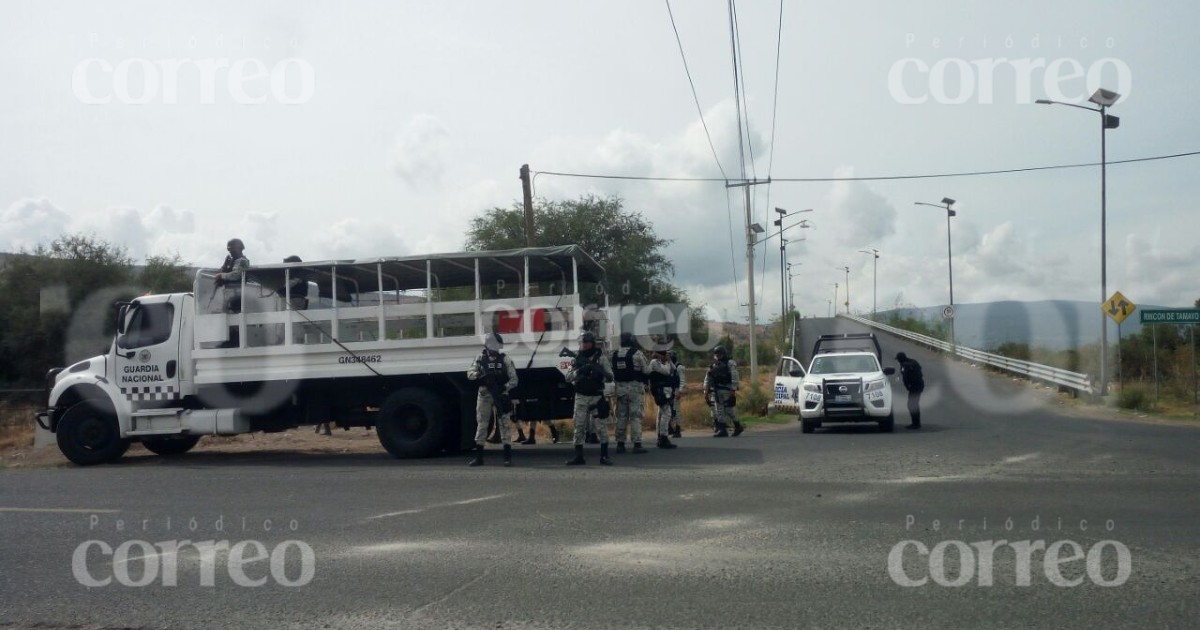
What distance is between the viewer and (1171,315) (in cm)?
2567

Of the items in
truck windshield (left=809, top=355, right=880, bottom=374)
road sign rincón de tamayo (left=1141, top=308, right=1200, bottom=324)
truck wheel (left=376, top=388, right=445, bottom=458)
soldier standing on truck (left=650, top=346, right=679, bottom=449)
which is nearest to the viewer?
truck wheel (left=376, top=388, right=445, bottom=458)

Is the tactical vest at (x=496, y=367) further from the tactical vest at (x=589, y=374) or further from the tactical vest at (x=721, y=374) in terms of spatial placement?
the tactical vest at (x=721, y=374)

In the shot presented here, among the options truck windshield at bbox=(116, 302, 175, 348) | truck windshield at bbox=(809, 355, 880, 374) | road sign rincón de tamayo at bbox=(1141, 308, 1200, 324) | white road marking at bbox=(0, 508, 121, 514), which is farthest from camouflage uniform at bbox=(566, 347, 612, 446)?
road sign rincón de tamayo at bbox=(1141, 308, 1200, 324)

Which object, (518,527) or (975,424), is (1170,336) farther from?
(518,527)

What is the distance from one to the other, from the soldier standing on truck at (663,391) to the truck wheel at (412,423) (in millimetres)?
3436

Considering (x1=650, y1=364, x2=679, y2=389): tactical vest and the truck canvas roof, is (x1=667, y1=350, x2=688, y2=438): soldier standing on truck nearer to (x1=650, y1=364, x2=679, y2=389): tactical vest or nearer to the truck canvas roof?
(x1=650, y1=364, x2=679, y2=389): tactical vest

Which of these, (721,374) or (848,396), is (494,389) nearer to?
(721,374)

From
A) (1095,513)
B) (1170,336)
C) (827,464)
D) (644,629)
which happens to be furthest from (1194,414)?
(1170,336)

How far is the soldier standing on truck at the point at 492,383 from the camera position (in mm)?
12711

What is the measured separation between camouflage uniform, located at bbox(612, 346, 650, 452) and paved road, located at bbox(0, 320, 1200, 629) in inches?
50.5

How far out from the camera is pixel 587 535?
311 inches

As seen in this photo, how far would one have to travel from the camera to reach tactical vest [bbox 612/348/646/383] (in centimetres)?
1418

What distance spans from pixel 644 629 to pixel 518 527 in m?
3.11

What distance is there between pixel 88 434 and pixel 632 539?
34.6 ft
